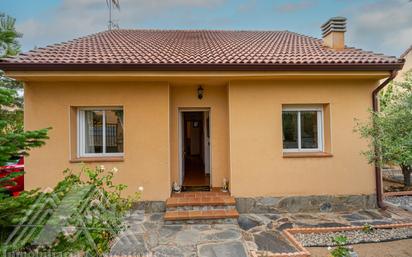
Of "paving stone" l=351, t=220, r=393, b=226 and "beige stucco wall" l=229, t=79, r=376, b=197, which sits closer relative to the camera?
"paving stone" l=351, t=220, r=393, b=226

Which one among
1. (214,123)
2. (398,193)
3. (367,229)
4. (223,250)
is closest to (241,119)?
(214,123)

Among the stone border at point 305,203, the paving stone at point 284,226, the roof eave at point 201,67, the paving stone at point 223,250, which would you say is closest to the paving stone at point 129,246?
the paving stone at point 223,250

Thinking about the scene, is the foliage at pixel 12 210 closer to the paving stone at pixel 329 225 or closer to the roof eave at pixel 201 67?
the roof eave at pixel 201 67

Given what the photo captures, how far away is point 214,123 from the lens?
8.48 metres

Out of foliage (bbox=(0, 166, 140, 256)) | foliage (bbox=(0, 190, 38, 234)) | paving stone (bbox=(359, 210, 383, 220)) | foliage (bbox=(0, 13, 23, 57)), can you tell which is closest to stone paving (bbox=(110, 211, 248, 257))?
foliage (bbox=(0, 166, 140, 256))

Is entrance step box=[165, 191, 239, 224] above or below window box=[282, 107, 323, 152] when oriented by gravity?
below

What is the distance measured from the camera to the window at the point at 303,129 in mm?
8055

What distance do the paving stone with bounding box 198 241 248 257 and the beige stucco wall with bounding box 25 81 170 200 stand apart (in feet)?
8.34

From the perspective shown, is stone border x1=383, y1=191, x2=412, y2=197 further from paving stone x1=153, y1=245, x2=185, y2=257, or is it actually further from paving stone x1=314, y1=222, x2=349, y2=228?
paving stone x1=153, y1=245, x2=185, y2=257

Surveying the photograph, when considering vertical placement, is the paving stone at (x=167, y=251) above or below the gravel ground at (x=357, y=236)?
above

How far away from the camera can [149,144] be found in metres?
7.55

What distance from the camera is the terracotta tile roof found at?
22.8ft

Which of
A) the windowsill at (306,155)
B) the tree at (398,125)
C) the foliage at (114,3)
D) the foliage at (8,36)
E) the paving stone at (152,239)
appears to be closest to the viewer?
the tree at (398,125)

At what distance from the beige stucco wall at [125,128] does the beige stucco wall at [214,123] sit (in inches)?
36.5
